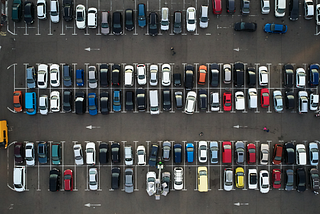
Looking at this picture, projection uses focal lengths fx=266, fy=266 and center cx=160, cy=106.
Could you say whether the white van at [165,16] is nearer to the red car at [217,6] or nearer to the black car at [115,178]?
the red car at [217,6]

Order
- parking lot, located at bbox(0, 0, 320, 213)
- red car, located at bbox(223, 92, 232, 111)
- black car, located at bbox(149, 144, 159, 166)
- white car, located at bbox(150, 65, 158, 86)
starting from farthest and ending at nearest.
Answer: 1. parking lot, located at bbox(0, 0, 320, 213)
2. red car, located at bbox(223, 92, 232, 111)
3. black car, located at bbox(149, 144, 159, 166)
4. white car, located at bbox(150, 65, 158, 86)

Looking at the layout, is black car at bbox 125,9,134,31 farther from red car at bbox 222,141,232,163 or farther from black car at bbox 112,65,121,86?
red car at bbox 222,141,232,163

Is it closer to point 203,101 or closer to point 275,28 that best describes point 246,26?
point 275,28

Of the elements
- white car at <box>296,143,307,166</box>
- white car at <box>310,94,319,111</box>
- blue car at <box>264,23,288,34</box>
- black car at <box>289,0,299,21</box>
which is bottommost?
white car at <box>296,143,307,166</box>

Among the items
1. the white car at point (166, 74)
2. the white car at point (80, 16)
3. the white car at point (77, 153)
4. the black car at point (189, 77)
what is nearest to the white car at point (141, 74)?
the white car at point (166, 74)

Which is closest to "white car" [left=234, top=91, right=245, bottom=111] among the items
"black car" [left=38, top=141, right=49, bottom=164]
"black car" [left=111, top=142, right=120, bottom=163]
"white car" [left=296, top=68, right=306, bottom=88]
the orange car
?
the orange car
